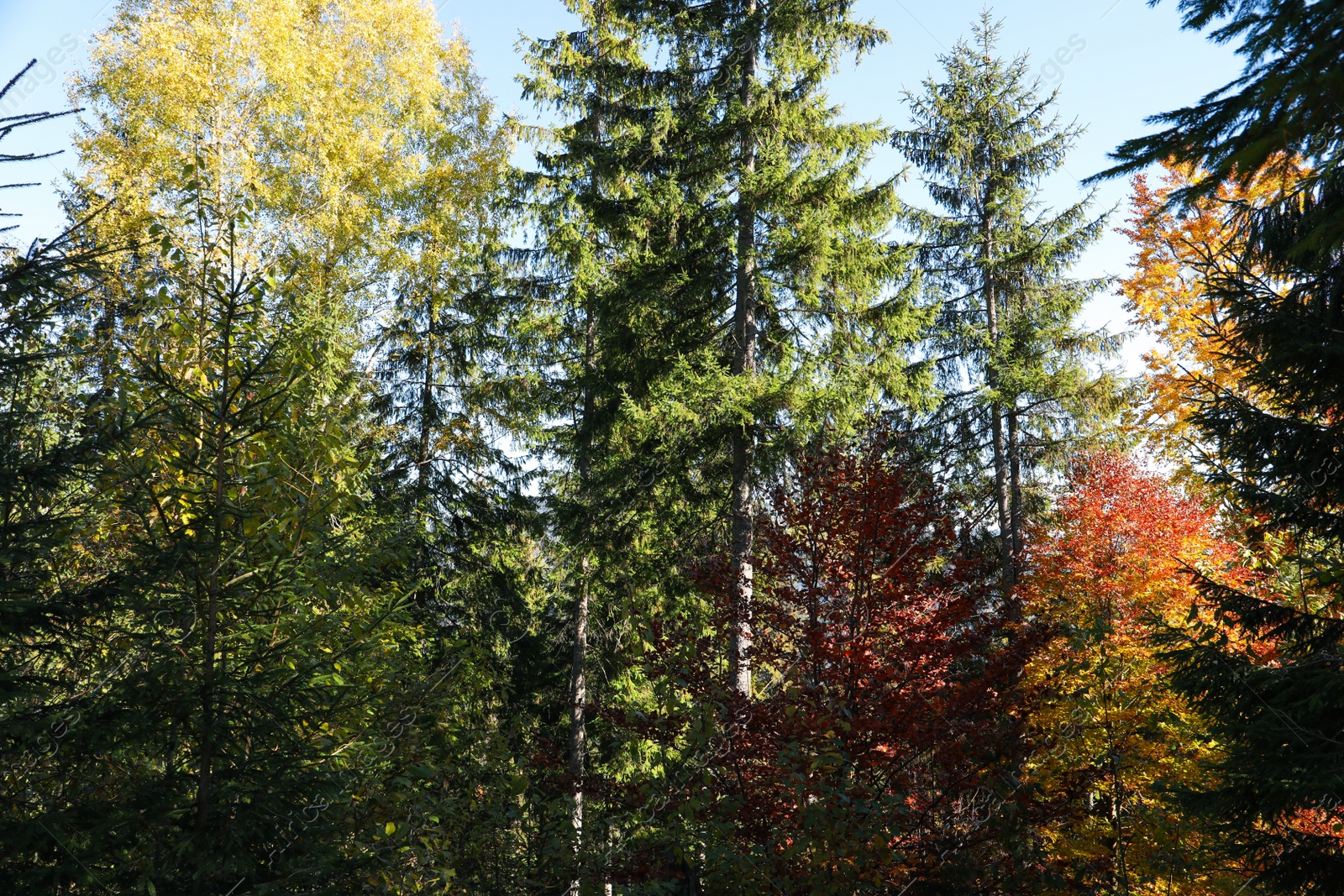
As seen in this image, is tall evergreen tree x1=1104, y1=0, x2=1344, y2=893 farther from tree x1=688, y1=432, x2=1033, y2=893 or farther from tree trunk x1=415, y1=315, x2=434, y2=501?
tree trunk x1=415, y1=315, x2=434, y2=501

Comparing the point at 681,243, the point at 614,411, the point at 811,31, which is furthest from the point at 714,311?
the point at 811,31

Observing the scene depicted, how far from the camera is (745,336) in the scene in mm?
12094

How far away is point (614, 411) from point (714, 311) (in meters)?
2.12

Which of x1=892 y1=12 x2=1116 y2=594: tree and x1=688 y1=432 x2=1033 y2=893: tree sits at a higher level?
x1=892 y1=12 x2=1116 y2=594: tree

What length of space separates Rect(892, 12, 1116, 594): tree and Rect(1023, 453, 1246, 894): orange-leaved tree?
136 inches

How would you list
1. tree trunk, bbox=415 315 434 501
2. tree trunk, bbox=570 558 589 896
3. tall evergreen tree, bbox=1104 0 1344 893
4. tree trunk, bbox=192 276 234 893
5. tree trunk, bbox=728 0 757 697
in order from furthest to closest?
1. tree trunk, bbox=415 315 434 501
2. tree trunk, bbox=570 558 589 896
3. tree trunk, bbox=728 0 757 697
4. tall evergreen tree, bbox=1104 0 1344 893
5. tree trunk, bbox=192 276 234 893

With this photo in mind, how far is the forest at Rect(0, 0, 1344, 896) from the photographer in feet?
16.2

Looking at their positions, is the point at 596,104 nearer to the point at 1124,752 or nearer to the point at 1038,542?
the point at 1038,542

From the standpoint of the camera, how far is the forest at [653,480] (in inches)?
195

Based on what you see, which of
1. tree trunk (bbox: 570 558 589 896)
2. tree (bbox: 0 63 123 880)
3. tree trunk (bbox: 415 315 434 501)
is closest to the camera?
tree (bbox: 0 63 123 880)

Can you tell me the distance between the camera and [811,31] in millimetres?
11906

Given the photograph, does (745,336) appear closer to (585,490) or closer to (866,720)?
(585,490)

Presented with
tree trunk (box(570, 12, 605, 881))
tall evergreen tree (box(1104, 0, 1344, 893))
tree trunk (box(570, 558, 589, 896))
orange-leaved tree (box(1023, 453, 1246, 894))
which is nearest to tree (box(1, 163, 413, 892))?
orange-leaved tree (box(1023, 453, 1246, 894))

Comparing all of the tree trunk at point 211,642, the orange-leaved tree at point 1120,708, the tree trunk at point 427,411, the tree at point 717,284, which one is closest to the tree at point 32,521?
the tree trunk at point 211,642
